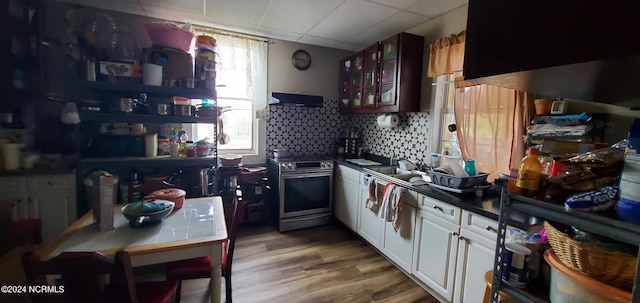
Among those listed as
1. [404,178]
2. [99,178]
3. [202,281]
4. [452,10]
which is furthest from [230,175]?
[452,10]

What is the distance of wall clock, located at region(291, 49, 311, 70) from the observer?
3382 millimetres

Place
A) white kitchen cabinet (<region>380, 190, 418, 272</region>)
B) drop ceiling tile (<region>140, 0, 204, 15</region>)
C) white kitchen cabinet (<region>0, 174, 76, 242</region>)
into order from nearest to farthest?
1. white kitchen cabinet (<region>0, 174, 76, 242</region>)
2. white kitchen cabinet (<region>380, 190, 418, 272</region>)
3. drop ceiling tile (<region>140, 0, 204, 15</region>)

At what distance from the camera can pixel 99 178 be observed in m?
1.34

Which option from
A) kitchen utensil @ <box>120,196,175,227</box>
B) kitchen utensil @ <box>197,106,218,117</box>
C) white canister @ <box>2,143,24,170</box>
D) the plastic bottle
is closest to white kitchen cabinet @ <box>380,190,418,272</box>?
the plastic bottle

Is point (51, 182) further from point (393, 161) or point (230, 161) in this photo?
point (393, 161)

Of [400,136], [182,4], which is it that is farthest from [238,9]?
[400,136]

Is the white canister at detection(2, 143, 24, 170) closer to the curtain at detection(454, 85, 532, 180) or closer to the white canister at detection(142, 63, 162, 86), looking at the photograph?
the white canister at detection(142, 63, 162, 86)

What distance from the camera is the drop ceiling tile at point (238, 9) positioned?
2275mm

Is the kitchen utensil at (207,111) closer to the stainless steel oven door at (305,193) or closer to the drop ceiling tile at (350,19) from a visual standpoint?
the stainless steel oven door at (305,193)

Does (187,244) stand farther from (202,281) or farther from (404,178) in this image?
(404,178)

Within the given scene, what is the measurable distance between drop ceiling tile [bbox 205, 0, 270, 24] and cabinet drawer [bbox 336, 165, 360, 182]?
5.97ft

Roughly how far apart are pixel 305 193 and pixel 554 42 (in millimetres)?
2760

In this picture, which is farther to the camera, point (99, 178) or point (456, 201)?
point (456, 201)

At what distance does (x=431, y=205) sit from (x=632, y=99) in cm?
121
